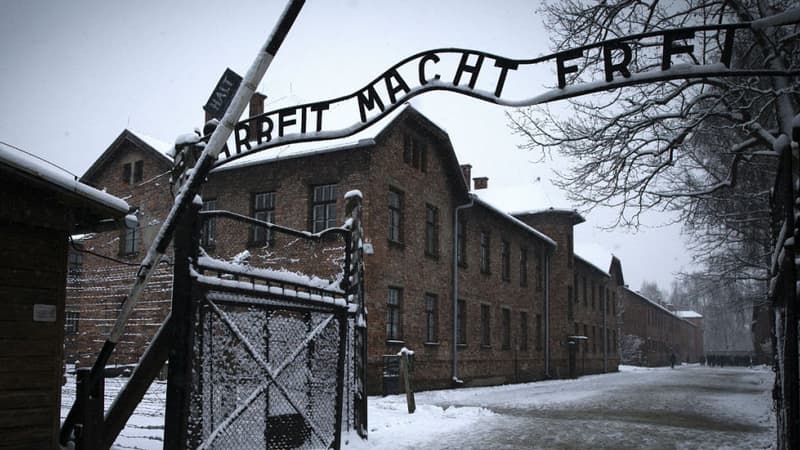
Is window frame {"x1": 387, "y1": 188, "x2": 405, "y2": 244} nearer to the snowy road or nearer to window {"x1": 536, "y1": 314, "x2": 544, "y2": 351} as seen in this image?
the snowy road

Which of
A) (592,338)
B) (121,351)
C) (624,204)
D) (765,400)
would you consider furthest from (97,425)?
(592,338)

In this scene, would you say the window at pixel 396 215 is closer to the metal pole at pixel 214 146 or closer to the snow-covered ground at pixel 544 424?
the snow-covered ground at pixel 544 424

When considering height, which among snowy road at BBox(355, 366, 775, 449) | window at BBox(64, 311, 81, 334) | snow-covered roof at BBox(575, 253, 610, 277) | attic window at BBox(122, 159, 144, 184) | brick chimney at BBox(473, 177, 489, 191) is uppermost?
brick chimney at BBox(473, 177, 489, 191)

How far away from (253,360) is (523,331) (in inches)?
1011

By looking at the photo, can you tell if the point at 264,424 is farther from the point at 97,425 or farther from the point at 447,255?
the point at 447,255

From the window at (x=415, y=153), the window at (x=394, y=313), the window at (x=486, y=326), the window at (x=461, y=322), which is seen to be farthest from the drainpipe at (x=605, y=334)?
the window at (x=394, y=313)

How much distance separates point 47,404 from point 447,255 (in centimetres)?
1771

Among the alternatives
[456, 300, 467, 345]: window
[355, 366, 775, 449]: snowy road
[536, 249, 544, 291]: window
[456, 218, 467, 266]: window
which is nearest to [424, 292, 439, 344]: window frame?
[456, 300, 467, 345]: window

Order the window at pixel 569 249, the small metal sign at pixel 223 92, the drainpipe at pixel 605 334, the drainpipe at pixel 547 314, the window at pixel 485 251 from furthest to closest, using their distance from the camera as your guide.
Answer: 1. the drainpipe at pixel 605 334
2. the window at pixel 569 249
3. the drainpipe at pixel 547 314
4. the window at pixel 485 251
5. the small metal sign at pixel 223 92

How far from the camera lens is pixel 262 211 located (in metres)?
20.8

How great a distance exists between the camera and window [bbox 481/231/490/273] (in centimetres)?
2644

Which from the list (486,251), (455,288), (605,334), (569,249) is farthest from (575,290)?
(455,288)

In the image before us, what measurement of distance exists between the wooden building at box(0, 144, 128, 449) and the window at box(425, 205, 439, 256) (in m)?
16.2

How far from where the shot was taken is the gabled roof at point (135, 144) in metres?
23.4
